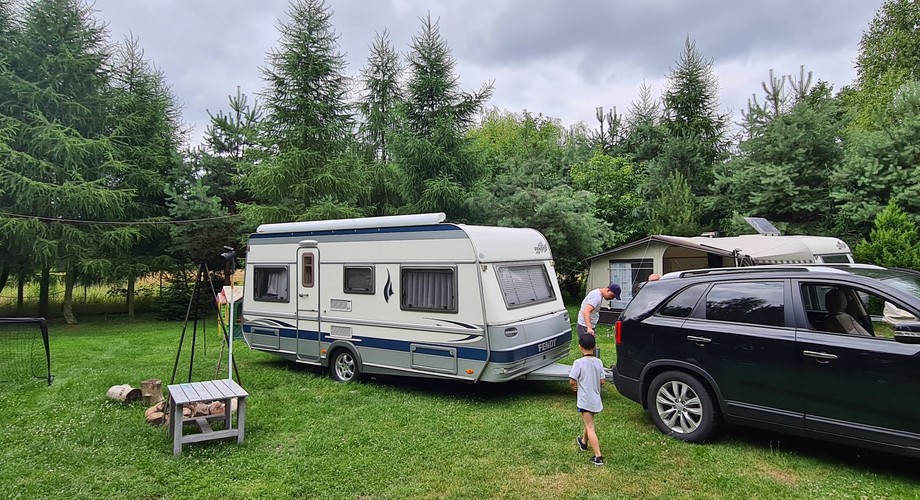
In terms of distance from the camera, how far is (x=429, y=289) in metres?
7.18

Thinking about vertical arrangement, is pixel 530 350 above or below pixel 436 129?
below

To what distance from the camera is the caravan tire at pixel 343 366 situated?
8.02m

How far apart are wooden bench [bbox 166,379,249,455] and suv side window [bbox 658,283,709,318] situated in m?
4.50

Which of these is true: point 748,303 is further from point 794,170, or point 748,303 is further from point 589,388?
point 794,170

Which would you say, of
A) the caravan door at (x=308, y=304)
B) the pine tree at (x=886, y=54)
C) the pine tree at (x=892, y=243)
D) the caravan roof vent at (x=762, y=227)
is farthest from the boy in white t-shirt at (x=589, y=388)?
the pine tree at (x=886, y=54)

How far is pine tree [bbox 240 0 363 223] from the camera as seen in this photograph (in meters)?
14.7

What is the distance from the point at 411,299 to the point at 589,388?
3.24 m

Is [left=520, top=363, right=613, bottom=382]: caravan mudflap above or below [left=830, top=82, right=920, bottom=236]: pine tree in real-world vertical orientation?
below

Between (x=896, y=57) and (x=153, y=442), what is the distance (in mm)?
34297

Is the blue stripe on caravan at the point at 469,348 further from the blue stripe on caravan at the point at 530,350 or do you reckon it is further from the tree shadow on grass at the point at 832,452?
the tree shadow on grass at the point at 832,452

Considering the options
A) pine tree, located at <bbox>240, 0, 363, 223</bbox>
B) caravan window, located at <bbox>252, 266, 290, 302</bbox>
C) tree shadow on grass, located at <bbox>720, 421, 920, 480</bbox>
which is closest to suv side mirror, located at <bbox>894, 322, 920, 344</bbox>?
tree shadow on grass, located at <bbox>720, 421, 920, 480</bbox>

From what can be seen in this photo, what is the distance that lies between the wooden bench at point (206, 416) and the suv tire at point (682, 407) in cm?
428

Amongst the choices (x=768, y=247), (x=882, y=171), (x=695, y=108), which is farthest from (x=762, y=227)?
(x=695, y=108)

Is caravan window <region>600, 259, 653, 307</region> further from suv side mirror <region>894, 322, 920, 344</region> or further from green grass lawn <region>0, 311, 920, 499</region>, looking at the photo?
suv side mirror <region>894, 322, 920, 344</region>
